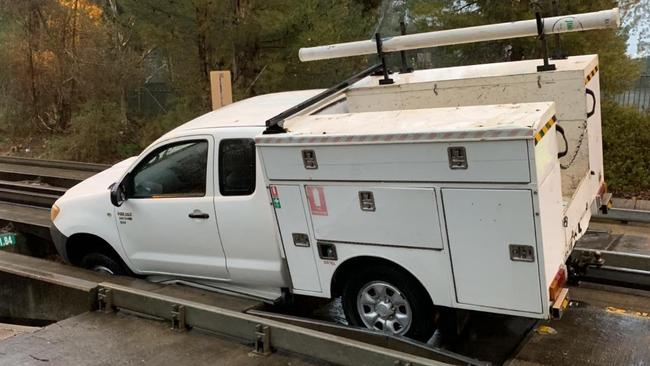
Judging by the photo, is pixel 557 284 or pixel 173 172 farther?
pixel 173 172

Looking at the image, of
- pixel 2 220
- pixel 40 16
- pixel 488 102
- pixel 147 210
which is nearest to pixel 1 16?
pixel 40 16

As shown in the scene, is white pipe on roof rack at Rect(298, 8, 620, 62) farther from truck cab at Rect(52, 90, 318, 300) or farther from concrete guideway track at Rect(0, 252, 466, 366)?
concrete guideway track at Rect(0, 252, 466, 366)

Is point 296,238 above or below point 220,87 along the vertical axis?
below

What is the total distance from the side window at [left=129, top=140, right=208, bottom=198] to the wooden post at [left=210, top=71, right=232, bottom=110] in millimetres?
3206

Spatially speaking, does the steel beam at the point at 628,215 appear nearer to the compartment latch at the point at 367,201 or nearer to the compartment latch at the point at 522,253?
the compartment latch at the point at 522,253

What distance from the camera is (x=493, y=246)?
3895 millimetres

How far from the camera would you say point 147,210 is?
5.72 meters

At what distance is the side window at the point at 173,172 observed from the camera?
5.41 meters

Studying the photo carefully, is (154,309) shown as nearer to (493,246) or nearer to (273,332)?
(273,332)

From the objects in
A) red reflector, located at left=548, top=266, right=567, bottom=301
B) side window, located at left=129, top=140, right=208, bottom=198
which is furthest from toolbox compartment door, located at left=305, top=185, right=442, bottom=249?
side window, located at left=129, top=140, right=208, bottom=198

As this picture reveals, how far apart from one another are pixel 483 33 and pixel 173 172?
3023mm

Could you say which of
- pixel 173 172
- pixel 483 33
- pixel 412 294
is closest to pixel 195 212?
pixel 173 172

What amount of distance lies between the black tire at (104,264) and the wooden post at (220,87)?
10.5ft

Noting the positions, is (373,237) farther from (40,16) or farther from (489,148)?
(40,16)
